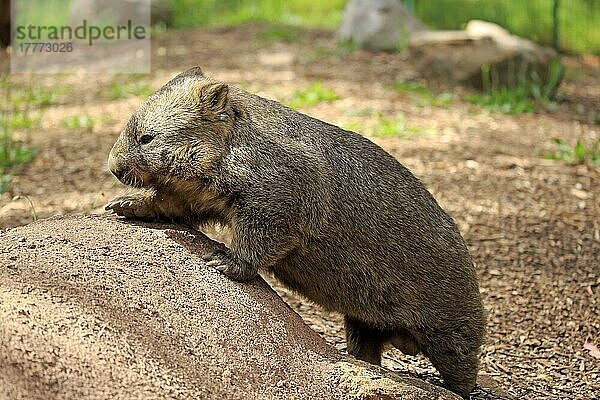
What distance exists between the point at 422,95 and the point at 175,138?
22.6 ft

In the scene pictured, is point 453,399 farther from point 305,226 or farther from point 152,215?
point 152,215

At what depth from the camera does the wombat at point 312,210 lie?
365cm

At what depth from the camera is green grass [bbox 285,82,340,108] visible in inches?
373

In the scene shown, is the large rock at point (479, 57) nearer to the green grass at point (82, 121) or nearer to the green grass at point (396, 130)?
the green grass at point (396, 130)

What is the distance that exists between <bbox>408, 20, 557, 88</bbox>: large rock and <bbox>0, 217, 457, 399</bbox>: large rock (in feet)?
23.5

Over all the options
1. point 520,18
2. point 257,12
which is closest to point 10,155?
point 520,18

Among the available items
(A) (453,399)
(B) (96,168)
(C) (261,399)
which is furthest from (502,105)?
(C) (261,399)

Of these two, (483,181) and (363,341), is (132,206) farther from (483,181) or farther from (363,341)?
(483,181)

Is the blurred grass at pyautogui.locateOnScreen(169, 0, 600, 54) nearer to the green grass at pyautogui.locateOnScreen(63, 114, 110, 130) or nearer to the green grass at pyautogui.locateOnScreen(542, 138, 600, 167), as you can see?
the green grass at pyautogui.locateOnScreen(542, 138, 600, 167)

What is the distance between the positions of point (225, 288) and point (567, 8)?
34.8 feet

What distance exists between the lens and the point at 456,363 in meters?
4.09

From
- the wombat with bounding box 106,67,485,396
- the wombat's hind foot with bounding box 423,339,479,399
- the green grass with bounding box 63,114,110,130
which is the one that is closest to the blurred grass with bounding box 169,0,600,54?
the green grass with bounding box 63,114,110,130

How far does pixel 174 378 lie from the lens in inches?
116

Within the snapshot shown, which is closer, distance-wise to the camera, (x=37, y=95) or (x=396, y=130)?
(x=396, y=130)
